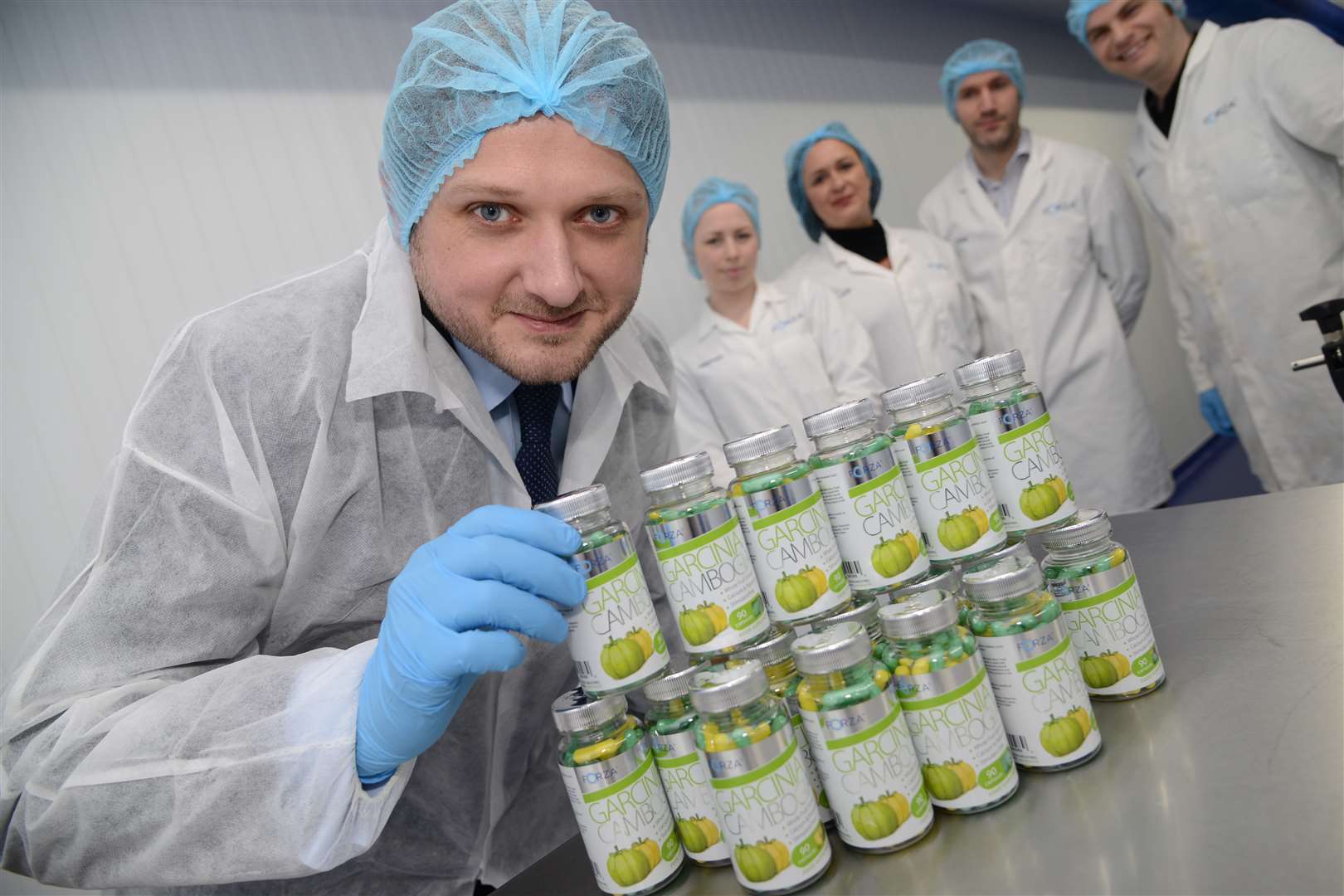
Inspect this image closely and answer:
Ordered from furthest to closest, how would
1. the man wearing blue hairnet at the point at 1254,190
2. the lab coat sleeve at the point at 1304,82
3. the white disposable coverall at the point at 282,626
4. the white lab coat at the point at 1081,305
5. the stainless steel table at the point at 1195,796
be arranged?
the white lab coat at the point at 1081,305, the man wearing blue hairnet at the point at 1254,190, the lab coat sleeve at the point at 1304,82, the white disposable coverall at the point at 282,626, the stainless steel table at the point at 1195,796

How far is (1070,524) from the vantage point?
866 mm

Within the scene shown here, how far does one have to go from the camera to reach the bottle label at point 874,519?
0.80m

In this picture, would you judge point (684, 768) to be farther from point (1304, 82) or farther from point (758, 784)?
point (1304, 82)

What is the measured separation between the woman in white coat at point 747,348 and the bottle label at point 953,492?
2.16 meters

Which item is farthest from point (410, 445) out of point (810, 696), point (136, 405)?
point (810, 696)

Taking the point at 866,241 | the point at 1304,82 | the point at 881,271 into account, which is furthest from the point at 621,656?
the point at 866,241

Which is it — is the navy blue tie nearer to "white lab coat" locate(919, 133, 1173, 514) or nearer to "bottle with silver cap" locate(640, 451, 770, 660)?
"bottle with silver cap" locate(640, 451, 770, 660)

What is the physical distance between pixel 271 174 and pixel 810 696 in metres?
1.97

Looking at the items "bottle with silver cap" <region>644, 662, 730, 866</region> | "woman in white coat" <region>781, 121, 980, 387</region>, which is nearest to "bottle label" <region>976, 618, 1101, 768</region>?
"bottle with silver cap" <region>644, 662, 730, 866</region>

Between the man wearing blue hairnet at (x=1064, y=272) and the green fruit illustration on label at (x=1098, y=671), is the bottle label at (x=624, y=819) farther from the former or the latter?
the man wearing blue hairnet at (x=1064, y=272)

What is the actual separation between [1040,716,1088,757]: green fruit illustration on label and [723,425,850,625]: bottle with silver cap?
0.60 feet

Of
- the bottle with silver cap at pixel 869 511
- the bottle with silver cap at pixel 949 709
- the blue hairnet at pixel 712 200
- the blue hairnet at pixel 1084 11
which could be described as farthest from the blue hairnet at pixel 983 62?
the bottle with silver cap at pixel 949 709

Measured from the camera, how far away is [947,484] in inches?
32.1

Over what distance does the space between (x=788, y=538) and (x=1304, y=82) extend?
7.78ft
